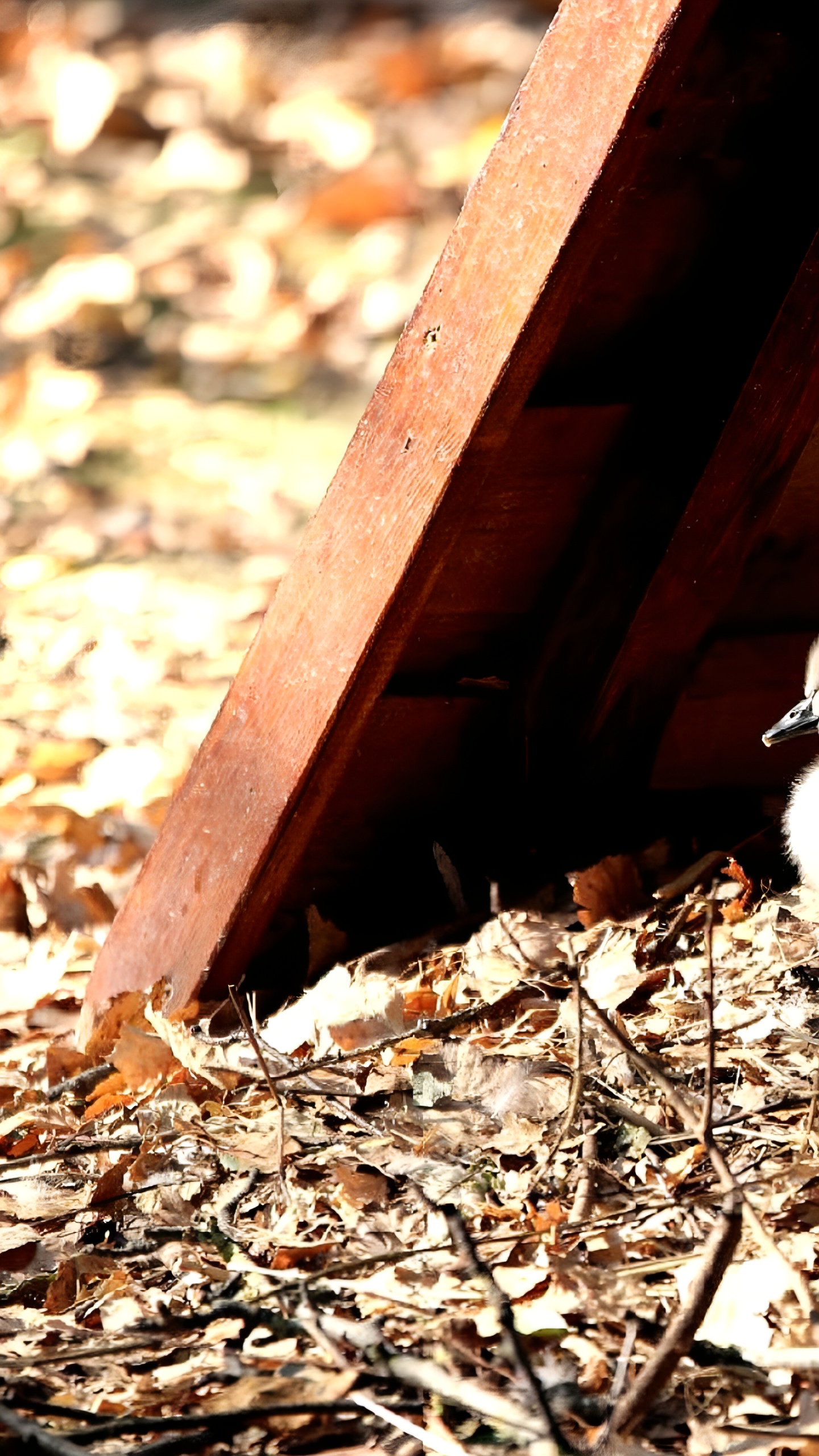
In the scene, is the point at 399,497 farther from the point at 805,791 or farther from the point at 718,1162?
the point at 718,1162

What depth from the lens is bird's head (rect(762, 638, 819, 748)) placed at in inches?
117

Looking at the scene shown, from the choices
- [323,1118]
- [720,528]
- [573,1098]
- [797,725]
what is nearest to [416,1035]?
[323,1118]

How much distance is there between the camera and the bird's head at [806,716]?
298 centimetres

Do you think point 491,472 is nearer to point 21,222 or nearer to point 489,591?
point 489,591

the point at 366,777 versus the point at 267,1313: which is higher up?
the point at 366,777

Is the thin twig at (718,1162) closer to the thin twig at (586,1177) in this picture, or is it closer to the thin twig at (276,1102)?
the thin twig at (586,1177)

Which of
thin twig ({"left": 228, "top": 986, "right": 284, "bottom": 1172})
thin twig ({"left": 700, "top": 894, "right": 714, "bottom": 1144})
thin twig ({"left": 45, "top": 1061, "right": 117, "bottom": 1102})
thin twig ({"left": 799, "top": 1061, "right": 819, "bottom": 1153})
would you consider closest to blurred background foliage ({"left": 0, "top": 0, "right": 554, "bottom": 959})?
thin twig ({"left": 45, "top": 1061, "right": 117, "bottom": 1102})

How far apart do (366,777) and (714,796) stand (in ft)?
2.61

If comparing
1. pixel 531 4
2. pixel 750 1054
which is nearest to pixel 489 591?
pixel 750 1054

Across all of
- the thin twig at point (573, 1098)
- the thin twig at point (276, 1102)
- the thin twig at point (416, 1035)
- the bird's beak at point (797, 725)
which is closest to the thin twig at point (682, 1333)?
the thin twig at point (573, 1098)

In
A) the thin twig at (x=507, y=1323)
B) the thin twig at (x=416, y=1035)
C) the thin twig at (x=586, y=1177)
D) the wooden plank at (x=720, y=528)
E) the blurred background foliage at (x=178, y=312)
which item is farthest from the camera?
the blurred background foliage at (x=178, y=312)

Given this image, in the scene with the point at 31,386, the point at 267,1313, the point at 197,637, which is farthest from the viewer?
the point at 31,386

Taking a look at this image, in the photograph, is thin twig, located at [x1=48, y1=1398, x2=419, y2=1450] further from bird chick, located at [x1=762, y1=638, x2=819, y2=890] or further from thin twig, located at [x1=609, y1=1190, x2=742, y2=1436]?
bird chick, located at [x1=762, y1=638, x2=819, y2=890]

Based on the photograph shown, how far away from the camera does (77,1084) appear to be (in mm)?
3051
